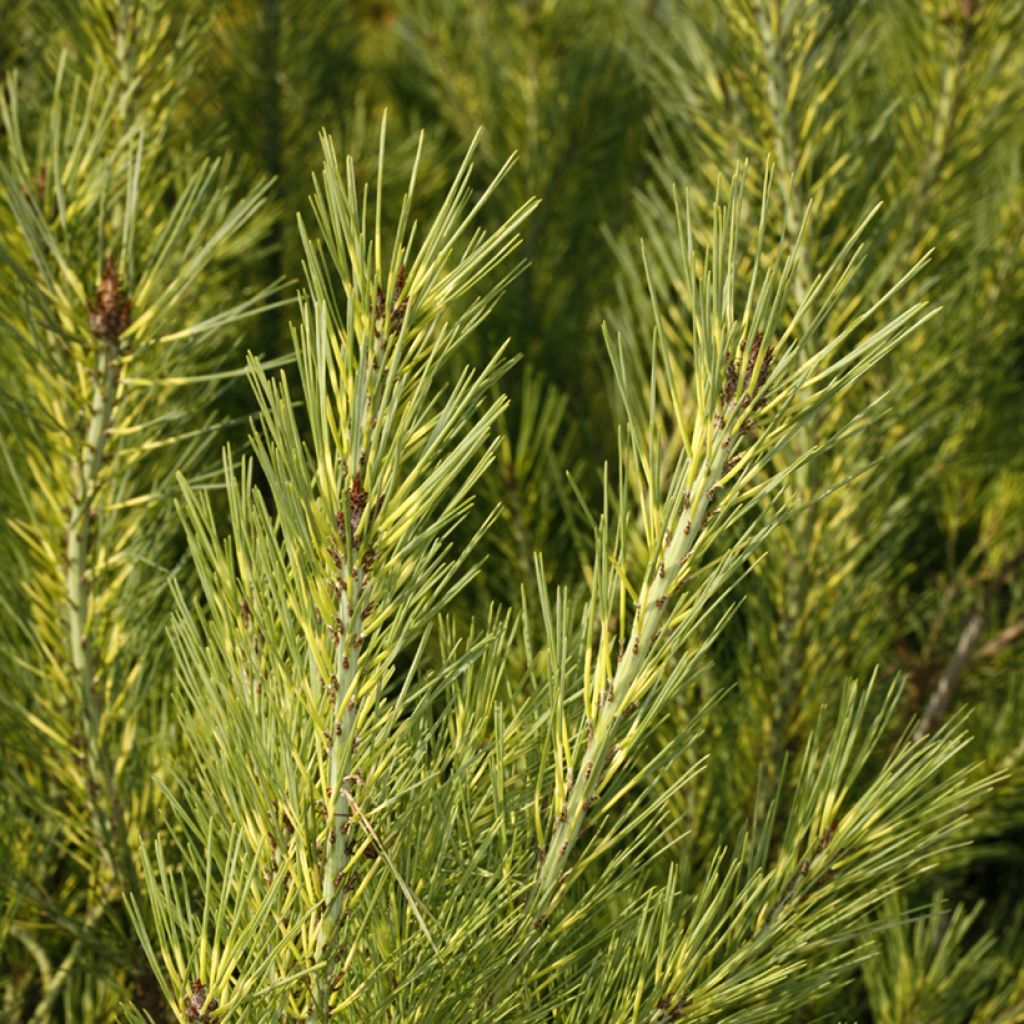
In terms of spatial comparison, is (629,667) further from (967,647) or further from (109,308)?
(967,647)

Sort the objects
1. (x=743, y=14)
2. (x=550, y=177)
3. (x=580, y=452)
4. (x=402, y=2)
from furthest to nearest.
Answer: (x=402, y=2) → (x=550, y=177) → (x=580, y=452) → (x=743, y=14)

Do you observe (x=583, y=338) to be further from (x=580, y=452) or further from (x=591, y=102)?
(x=591, y=102)

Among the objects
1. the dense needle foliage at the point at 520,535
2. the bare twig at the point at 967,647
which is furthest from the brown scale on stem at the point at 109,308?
the bare twig at the point at 967,647

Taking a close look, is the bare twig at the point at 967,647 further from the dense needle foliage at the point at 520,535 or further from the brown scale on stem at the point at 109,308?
the brown scale on stem at the point at 109,308

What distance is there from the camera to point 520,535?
835mm

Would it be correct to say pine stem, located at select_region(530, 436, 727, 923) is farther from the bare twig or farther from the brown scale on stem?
the bare twig

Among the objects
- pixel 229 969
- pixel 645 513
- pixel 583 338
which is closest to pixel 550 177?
pixel 583 338

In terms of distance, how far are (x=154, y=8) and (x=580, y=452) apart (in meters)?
0.43

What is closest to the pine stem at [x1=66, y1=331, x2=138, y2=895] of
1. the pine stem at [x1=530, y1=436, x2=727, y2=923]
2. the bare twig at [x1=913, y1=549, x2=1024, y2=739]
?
the pine stem at [x1=530, y1=436, x2=727, y2=923]

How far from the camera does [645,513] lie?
0.48m

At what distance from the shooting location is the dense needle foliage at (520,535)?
0.43 meters

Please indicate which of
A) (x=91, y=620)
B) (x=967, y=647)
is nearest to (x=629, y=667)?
(x=91, y=620)

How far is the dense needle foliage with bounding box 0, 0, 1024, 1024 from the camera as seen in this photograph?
1.41ft

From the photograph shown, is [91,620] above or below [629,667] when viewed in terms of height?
below
